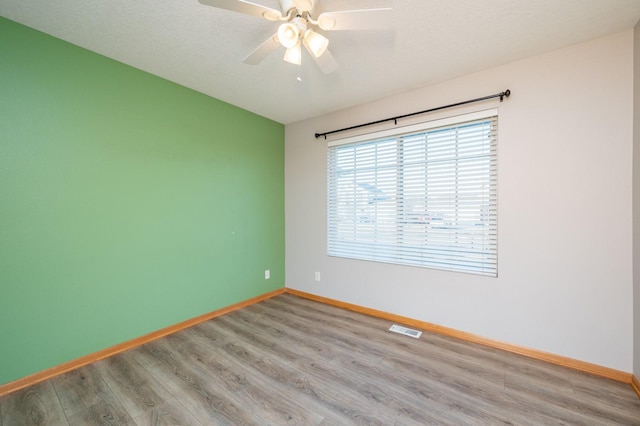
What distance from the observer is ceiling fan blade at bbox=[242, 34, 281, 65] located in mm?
1656

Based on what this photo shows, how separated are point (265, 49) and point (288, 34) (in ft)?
0.84

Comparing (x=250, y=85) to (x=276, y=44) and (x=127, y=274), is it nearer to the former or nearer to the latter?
(x=276, y=44)

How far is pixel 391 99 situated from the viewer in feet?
9.73

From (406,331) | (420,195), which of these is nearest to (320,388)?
(406,331)

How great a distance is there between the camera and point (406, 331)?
8.77 ft

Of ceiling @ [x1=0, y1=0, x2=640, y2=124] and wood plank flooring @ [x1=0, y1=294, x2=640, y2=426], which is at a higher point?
ceiling @ [x1=0, y1=0, x2=640, y2=124]

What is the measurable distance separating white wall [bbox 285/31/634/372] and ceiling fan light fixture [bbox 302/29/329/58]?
1.52 m

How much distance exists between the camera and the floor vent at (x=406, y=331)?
2.61m

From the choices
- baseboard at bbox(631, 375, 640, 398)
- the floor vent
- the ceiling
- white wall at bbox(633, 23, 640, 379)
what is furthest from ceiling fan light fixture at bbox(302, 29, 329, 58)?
baseboard at bbox(631, 375, 640, 398)

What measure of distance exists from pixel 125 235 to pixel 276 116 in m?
2.34

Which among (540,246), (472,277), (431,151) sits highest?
(431,151)

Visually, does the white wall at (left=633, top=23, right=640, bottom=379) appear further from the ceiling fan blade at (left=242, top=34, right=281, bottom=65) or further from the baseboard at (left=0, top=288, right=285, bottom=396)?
the baseboard at (left=0, top=288, right=285, bottom=396)

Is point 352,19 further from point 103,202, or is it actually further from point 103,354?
point 103,354

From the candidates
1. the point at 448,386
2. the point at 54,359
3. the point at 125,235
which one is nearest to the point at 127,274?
the point at 125,235
